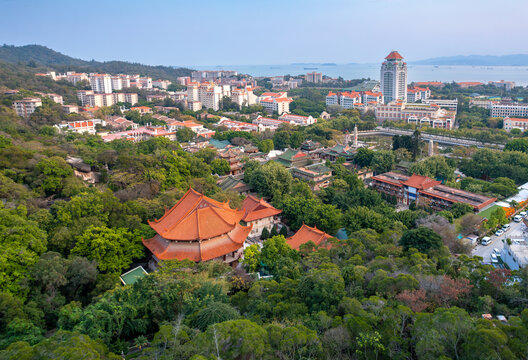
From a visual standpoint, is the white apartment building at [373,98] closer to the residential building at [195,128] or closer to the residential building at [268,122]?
the residential building at [268,122]

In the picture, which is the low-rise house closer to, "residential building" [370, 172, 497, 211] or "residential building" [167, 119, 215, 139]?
"residential building" [370, 172, 497, 211]

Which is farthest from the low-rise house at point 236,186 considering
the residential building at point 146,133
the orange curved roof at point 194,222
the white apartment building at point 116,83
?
the white apartment building at point 116,83

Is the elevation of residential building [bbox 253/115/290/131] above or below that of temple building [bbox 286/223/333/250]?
above

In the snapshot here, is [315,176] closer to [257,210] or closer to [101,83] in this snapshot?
[257,210]

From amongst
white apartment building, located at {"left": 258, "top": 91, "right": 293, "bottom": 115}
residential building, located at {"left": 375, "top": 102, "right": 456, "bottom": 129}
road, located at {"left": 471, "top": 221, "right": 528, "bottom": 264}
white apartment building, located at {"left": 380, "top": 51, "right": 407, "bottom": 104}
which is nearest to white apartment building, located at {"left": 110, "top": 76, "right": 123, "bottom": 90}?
white apartment building, located at {"left": 258, "top": 91, "right": 293, "bottom": 115}

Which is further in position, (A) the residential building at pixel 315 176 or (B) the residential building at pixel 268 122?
(B) the residential building at pixel 268 122
